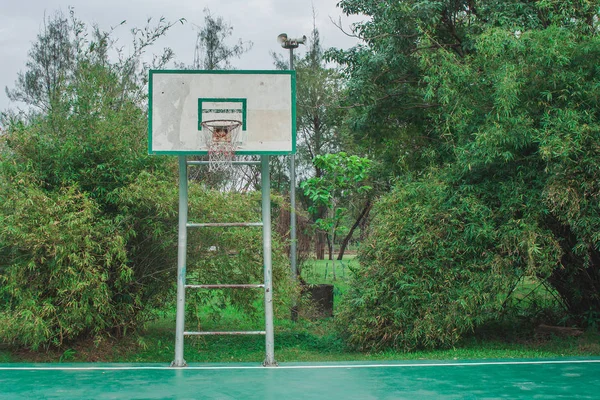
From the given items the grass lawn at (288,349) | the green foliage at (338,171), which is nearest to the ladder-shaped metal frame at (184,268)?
the grass lawn at (288,349)

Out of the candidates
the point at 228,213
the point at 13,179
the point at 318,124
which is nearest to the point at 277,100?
the point at 228,213

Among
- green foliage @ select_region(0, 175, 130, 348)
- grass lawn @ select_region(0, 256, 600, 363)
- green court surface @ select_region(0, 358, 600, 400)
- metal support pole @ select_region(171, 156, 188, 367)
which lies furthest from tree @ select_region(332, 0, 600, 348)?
green foliage @ select_region(0, 175, 130, 348)

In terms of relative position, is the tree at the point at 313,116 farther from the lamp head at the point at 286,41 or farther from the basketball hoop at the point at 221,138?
the basketball hoop at the point at 221,138

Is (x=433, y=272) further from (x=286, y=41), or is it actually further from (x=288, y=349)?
(x=286, y=41)

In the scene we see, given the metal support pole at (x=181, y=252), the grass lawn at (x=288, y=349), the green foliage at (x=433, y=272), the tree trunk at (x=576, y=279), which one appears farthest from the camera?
the tree trunk at (x=576, y=279)

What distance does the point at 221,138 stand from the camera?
21.5ft

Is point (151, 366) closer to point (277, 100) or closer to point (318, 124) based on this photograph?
point (277, 100)

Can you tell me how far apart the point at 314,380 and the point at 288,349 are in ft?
7.57

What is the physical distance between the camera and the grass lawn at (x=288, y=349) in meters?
7.07

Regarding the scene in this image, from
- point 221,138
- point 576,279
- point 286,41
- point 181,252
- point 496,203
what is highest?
point 286,41

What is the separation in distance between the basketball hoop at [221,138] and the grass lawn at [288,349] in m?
2.26

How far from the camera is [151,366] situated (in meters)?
6.52

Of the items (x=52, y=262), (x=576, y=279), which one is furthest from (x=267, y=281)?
(x=576, y=279)

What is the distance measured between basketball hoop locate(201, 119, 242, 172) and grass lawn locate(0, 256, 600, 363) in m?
2.26
